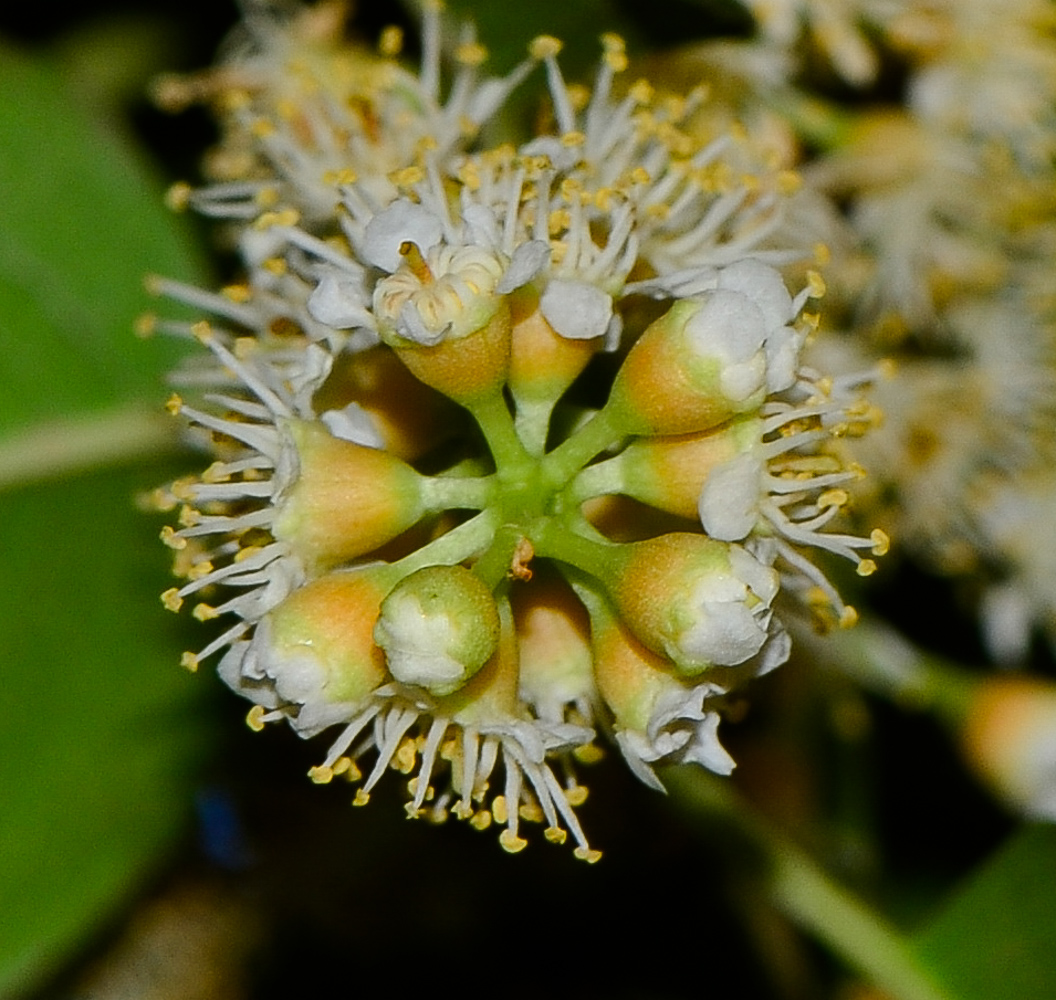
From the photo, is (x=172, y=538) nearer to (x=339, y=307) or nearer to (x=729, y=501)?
(x=339, y=307)

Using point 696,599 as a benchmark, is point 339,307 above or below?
above

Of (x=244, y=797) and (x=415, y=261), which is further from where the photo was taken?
(x=244, y=797)

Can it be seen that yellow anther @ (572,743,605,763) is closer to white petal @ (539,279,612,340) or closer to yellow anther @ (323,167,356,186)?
white petal @ (539,279,612,340)

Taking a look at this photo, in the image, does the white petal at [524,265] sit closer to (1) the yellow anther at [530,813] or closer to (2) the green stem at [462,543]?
(2) the green stem at [462,543]

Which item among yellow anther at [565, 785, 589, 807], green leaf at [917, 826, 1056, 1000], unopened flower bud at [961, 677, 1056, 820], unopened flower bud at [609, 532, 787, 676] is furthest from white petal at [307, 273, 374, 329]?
unopened flower bud at [961, 677, 1056, 820]

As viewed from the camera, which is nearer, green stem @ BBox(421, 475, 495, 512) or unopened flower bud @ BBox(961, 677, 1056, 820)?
green stem @ BBox(421, 475, 495, 512)

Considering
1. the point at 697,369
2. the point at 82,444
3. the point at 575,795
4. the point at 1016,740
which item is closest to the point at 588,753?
the point at 575,795

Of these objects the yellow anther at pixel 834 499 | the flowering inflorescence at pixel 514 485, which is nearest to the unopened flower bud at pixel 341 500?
the flowering inflorescence at pixel 514 485
